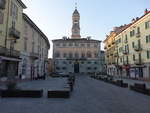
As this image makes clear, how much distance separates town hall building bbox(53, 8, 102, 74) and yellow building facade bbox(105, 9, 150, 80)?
77.9ft

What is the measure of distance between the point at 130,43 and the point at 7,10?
30.0 meters

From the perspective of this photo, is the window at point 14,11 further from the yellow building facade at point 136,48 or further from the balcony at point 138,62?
the balcony at point 138,62

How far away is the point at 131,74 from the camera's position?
39.9m

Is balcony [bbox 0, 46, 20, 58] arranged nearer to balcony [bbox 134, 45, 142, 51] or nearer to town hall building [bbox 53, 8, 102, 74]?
balcony [bbox 134, 45, 142, 51]

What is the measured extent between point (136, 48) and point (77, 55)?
38.5 metres

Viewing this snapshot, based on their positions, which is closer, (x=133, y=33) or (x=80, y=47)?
(x=133, y=33)

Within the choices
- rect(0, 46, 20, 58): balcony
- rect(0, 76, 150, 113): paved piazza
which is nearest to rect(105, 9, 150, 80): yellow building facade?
rect(0, 76, 150, 113): paved piazza

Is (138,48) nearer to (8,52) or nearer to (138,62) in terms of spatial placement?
(138,62)

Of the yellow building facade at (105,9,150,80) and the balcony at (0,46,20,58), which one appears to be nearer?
the balcony at (0,46,20,58)

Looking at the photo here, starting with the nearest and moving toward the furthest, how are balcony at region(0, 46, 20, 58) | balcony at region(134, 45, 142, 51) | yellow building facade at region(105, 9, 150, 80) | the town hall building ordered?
balcony at region(0, 46, 20, 58), yellow building facade at region(105, 9, 150, 80), balcony at region(134, 45, 142, 51), the town hall building

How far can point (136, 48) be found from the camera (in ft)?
119

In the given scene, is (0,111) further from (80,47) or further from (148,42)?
(80,47)

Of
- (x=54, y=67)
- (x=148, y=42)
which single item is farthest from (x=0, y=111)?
(x=54, y=67)

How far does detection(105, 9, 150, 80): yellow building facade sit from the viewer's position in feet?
108
